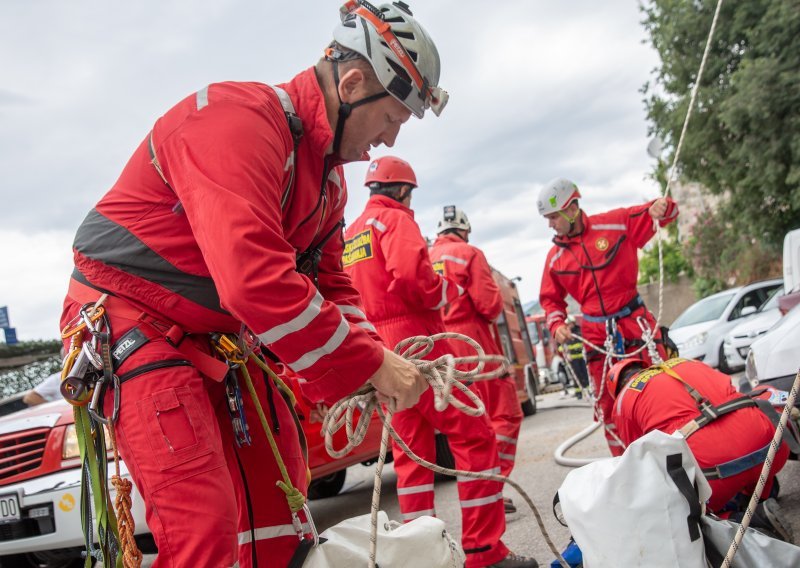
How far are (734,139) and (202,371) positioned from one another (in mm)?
A: 17429

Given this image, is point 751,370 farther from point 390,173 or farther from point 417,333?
point 390,173

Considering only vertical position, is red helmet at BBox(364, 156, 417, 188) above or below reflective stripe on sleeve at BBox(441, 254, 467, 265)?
above

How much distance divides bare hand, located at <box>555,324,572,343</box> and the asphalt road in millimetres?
1103

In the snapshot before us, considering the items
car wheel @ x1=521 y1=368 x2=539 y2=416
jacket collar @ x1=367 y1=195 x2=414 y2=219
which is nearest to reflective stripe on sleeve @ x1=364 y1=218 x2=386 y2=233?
jacket collar @ x1=367 y1=195 x2=414 y2=219

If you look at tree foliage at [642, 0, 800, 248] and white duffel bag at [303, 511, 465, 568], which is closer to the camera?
white duffel bag at [303, 511, 465, 568]

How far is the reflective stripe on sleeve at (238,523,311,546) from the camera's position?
242 cm

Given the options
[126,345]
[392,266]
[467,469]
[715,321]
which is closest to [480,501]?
→ [467,469]

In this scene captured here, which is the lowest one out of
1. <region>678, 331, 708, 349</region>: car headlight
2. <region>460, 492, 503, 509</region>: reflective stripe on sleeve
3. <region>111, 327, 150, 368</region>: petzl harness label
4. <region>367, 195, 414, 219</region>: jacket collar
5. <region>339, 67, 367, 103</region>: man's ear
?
<region>678, 331, 708, 349</region>: car headlight

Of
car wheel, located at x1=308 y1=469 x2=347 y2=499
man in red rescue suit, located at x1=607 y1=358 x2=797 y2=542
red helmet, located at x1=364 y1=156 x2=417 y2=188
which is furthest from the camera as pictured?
car wheel, located at x1=308 y1=469 x2=347 y2=499

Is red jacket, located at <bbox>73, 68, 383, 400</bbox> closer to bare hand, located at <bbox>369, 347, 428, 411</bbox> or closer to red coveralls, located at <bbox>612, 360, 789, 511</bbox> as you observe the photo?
bare hand, located at <bbox>369, 347, 428, 411</bbox>

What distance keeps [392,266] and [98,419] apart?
94.6 inches

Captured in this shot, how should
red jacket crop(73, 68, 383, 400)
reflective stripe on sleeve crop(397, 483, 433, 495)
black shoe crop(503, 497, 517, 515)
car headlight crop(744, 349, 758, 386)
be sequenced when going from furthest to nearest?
black shoe crop(503, 497, 517, 515)
car headlight crop(744, 349, 758, 386)
reflective stripe on sleeve crop(397, 483, 433, 495)
red jacket crop(73, 68, 383, 400)

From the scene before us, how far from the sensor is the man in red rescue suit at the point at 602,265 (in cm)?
569

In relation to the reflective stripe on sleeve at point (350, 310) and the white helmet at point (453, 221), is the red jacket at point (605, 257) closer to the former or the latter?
the white helmet at point (453, 221)
